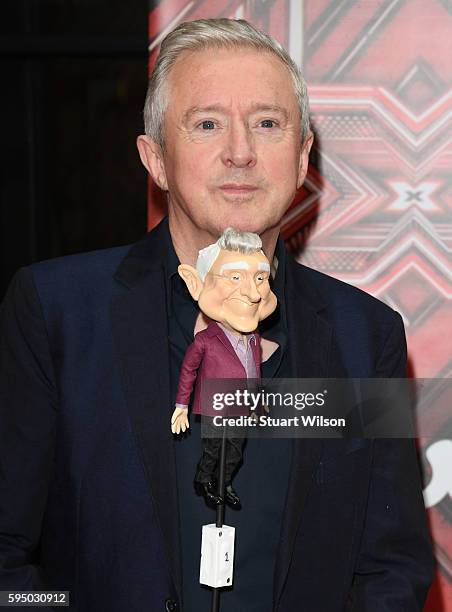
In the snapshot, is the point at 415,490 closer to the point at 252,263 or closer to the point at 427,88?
the point at 252,263

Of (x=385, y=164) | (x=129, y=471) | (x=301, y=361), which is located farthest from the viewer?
(x=385, y=164)

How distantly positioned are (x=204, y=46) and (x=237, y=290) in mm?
686

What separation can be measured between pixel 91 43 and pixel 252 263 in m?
3.47

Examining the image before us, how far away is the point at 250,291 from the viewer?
175cm

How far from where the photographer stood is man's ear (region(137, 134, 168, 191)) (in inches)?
90.0

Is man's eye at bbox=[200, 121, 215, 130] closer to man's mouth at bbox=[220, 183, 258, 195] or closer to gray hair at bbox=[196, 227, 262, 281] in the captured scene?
man's mouth at bbox=[220, 183, 258, 195]

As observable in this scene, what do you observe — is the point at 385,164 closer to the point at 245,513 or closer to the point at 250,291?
the point at 245,513

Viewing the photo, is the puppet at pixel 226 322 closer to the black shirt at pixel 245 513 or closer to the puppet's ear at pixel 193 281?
the puppet's ear at pixel 193 281

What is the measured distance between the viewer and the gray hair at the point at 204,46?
7.11 feet

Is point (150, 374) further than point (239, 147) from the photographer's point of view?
Yes

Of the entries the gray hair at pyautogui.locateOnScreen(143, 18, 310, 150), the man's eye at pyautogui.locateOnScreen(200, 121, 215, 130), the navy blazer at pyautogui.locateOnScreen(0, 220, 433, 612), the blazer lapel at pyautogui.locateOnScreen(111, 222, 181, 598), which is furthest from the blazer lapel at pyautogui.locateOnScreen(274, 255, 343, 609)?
the man's eye at pyautogui.locateOnScreen(200, 121, 215, 130)

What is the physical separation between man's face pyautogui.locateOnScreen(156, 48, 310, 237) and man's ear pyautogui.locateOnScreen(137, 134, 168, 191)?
0.10 m

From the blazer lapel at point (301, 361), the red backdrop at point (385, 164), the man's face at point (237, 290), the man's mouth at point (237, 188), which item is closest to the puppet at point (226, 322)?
the man's face at point (237, 290)

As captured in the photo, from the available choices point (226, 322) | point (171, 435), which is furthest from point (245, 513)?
point (226, 322)
